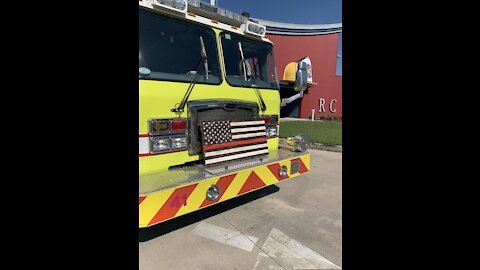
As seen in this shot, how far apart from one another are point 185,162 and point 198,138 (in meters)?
0.30

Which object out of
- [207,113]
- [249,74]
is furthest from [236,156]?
[249,74]

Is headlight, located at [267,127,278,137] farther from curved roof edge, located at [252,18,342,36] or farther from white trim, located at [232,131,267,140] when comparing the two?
curved roof edge, located at [252,18,342,36]

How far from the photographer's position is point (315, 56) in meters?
18.5

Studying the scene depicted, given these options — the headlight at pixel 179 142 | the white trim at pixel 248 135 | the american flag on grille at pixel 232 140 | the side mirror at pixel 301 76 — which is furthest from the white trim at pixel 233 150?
the side mirror at pixel 301 76

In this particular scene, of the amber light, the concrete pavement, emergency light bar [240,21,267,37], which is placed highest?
emergency light bar [240,21,267,37]

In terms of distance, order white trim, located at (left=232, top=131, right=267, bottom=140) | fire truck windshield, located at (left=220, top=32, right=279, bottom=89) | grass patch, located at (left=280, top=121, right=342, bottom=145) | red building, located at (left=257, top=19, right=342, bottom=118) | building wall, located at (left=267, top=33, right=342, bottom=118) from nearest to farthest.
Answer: white trim, located at (left=232, top=131, right=267, bottom=140) < fire truck windshield, located at (left=220, top=32, right=279, bottom=89) < grass patch, located at (left=280, top=121, right=342, bottom=145) < red building, located at (left=257, top=19, right=342, bottom=118) < building wall, located at (left=267, top=33, right=342, bottom=118)

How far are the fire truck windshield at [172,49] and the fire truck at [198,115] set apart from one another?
10mm

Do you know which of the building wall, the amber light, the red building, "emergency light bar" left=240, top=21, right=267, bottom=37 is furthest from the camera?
the building wall

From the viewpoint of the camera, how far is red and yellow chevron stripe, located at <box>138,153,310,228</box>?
6.74 feet

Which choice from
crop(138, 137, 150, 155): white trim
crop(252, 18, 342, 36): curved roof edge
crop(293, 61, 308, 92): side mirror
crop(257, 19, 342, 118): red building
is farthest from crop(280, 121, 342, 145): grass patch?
crop(252, 18, 342, 36): curved roof edge

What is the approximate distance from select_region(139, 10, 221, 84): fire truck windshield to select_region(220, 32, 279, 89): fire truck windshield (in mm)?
235

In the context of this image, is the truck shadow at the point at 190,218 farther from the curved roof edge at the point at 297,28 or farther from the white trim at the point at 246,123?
the curved roof edge at the point at 297,28
